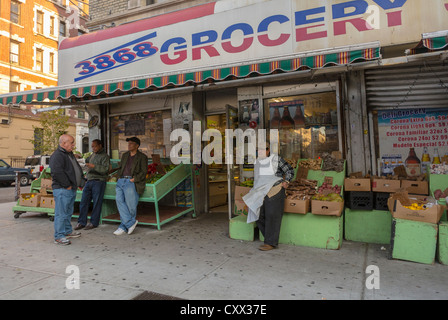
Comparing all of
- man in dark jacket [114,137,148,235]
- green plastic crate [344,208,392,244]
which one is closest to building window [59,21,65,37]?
man in dark jacket [114,137,148,235]

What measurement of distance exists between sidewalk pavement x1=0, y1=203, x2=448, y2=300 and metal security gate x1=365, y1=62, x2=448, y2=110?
2.96 metres

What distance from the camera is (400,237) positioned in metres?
4.20

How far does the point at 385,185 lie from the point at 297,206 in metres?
1.58

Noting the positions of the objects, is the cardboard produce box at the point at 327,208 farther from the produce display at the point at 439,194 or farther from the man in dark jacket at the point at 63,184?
the man in dark jacket at the point at 63,184

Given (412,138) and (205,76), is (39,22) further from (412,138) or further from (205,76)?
(412,138)

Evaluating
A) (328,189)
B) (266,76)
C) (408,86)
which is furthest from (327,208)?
(408,86)

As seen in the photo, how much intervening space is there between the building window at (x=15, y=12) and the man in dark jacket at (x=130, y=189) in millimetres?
28111

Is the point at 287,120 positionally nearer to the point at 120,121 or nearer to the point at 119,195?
the point at 119,195

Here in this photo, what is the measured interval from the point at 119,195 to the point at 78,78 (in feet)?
15.4

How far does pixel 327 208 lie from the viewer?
4711 mm

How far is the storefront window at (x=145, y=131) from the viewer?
818cm

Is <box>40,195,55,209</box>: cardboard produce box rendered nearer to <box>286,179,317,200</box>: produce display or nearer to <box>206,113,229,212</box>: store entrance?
<box>206,113,229,212</box>: store entrance

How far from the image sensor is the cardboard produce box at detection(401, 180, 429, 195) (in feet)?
16.3
